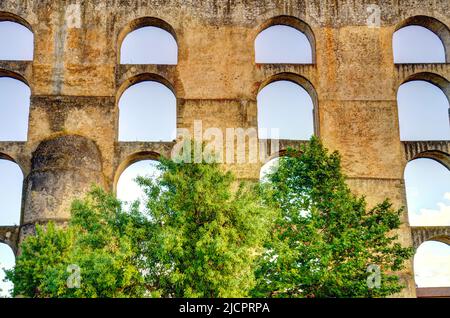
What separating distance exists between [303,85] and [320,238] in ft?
29.0

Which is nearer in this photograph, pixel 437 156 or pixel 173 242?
pixel 173 242

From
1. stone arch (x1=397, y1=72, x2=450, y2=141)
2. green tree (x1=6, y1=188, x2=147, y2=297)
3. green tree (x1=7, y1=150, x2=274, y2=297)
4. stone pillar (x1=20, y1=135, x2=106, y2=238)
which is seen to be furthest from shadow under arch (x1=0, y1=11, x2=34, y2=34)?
stone arch (x1=397, y1=72, x2=450, y2=141)

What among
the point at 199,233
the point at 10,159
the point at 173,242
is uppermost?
the point at 10,159

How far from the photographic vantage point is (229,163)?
2064 cm

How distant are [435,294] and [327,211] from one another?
18362mm

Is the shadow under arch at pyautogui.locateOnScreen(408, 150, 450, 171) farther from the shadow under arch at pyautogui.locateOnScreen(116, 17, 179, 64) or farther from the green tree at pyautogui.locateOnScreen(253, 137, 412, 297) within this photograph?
the shadow under arch at pyautogui.locateOnScreen(116, 17, 179, 64)

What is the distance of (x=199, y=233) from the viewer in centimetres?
1216

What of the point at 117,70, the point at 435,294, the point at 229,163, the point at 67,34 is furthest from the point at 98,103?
the point at 435,294

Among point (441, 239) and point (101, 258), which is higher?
point (441, 239)

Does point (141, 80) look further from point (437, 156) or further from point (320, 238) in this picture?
point (437, 156)

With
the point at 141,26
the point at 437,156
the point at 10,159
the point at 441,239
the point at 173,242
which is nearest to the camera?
the point at 173,242

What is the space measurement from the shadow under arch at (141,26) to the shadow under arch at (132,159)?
3659mm

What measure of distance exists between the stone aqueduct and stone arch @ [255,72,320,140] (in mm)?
69

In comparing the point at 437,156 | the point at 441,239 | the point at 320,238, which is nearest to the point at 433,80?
the point at 437,156
